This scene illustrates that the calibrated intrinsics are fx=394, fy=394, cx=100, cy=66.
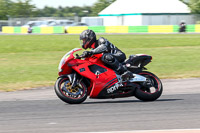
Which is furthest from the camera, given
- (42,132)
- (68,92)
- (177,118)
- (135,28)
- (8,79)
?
(135,28)

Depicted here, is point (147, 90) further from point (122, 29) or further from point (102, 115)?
point (122, 29)

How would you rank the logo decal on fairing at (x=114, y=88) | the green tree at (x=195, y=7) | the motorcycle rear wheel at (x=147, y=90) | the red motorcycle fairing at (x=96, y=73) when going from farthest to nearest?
the green tree at (x=195, y=7) < the motorcycle rear wheel at (x=147, y=90) < the logo decal on fairing at (x=114, y=88) < the red motorcycle fairing at (x=96, y=73)

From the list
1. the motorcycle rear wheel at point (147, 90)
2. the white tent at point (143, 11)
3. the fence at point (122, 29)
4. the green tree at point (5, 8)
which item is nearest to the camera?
the motorcycle rear wheel at point (147, 90)

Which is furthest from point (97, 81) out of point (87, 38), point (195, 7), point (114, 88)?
point (195, 7)

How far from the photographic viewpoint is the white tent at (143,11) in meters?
63.3

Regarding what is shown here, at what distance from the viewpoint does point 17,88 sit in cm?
1040

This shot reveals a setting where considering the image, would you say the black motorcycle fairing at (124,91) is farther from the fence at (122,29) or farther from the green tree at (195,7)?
the green tree at (195,7)

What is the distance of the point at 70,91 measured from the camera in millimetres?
7344

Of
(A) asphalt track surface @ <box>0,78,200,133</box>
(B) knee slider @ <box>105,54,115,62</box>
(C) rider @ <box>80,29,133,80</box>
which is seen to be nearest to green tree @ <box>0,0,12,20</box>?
(A) asphalt track surface @ <box>0,78,200,133</box>

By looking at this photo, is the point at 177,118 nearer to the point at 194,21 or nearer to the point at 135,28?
the point at 135,28

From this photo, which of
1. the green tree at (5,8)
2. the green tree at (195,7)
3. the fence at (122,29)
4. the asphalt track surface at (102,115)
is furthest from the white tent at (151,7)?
the asphalt track surface at (102,115)

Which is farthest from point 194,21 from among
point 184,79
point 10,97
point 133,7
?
point 10,97

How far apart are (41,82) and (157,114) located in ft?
18.6

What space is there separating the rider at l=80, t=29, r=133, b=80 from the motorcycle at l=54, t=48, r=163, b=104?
10cm
